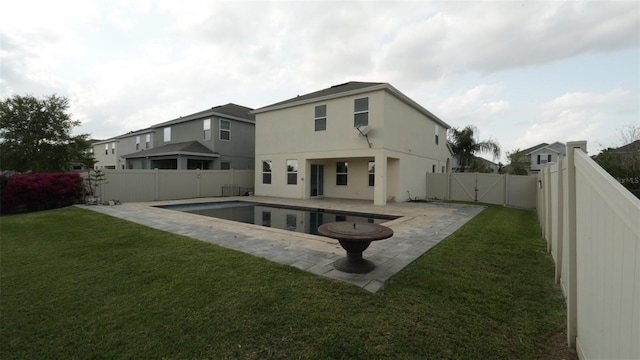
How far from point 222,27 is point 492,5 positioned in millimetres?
9693

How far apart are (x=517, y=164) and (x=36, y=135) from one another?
4388cm

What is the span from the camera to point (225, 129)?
2156 centimetres

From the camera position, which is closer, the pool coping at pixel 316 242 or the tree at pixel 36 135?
the pool coping at pixel 316 242

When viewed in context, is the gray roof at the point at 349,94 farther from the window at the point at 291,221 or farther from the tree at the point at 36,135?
the tree at the point at 36,135

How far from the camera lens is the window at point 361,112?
14047mm

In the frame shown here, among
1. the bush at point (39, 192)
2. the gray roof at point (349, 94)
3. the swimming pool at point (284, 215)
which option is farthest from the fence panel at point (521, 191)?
the bush at point (39, 192)

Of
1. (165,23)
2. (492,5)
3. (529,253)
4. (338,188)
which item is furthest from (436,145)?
(165,23)

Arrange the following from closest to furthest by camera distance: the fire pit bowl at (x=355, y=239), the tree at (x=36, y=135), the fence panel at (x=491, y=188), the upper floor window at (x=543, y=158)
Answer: the fire pit bowl at (x=355, y=239) → the fence panel at (x=491, y=188) → the tree at (x=36, y=135) → the upper floor window at (x=543, y=158)

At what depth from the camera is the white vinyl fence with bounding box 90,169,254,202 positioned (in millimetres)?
14227

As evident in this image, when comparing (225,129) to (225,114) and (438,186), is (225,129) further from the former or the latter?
(438,186)

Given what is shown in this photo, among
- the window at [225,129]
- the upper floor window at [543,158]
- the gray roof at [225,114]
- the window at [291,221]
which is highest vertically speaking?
the gray roof at [225,114]

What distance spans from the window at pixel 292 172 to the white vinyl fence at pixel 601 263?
575 inches

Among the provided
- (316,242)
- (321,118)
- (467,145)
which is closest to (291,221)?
(316,242)

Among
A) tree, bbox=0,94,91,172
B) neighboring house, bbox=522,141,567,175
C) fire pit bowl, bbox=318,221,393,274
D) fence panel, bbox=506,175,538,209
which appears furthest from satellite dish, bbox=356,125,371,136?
neighboring house, bbox=522,141,567,175
